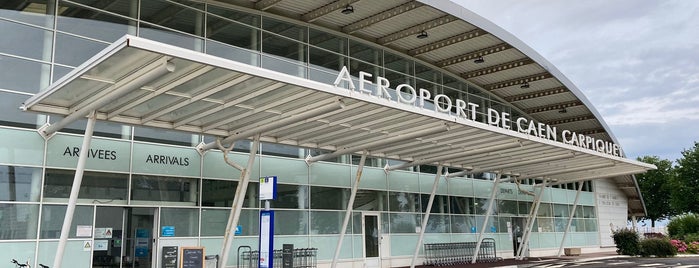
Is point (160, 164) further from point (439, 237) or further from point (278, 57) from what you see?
point (439, 237)

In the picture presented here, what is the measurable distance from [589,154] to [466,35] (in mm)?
5702

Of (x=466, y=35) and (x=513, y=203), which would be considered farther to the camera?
(x=513, y=203)

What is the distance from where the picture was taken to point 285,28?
17391 mm

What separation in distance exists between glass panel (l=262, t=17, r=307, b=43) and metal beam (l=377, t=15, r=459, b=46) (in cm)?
315

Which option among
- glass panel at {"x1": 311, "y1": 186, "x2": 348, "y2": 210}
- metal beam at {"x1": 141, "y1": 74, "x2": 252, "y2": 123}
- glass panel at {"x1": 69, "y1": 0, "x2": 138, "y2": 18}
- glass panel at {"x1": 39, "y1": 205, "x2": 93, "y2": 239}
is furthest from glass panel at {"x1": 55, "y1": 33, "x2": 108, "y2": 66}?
glass panel at {"x1": 311, "y1": 186, "x2": 348, "y2": 210}

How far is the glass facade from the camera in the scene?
1229 cm

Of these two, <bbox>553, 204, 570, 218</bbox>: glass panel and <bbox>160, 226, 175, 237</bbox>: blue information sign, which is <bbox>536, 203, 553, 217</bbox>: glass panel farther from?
<bbox>160, 226, 175, 237</bbox>: blue information sign

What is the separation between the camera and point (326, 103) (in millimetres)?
11688

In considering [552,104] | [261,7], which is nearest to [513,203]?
[552,104]

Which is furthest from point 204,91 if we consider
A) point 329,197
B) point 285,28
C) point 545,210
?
point 545,210

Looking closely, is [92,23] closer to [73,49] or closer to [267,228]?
[73,49]

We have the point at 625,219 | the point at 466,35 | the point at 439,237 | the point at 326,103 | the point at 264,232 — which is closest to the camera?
the point at 264,232

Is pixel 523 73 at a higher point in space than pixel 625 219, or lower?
higher

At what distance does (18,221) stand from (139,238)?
2.65 metres
